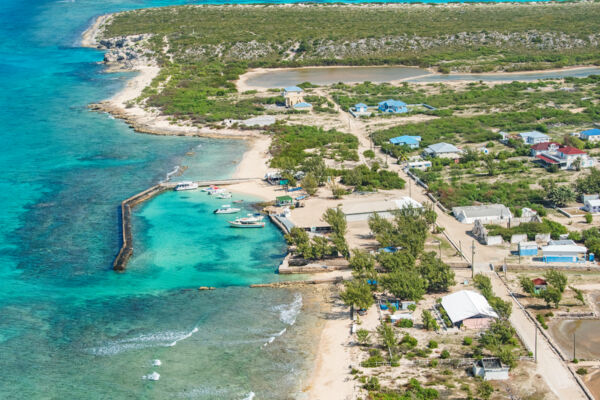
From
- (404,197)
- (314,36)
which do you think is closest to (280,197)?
(404,197)

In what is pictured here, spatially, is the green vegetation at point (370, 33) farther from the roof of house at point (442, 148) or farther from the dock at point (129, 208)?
the dock at point (129, 208)

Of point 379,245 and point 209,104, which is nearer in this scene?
point 379,245

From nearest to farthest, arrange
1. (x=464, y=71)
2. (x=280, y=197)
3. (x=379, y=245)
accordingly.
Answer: (x=379, y=245) < (x=280, y=197) < (x=464, y=71)

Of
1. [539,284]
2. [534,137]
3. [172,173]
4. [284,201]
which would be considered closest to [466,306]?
[539,284]

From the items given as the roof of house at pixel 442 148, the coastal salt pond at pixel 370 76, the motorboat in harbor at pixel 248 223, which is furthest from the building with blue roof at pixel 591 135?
the coastal salt pond at pixel 370 76

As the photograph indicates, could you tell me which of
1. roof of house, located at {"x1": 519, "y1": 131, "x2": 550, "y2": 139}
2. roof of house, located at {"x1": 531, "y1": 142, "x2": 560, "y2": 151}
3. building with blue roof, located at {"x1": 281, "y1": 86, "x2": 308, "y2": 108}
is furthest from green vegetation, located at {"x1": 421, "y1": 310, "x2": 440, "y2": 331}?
building with blue roof, located at {"x1": 281, "y1": 86, "x2": 308, "y2": 108}

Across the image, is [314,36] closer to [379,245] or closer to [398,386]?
[379,245]

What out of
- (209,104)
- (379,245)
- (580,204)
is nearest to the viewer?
(379,245)
